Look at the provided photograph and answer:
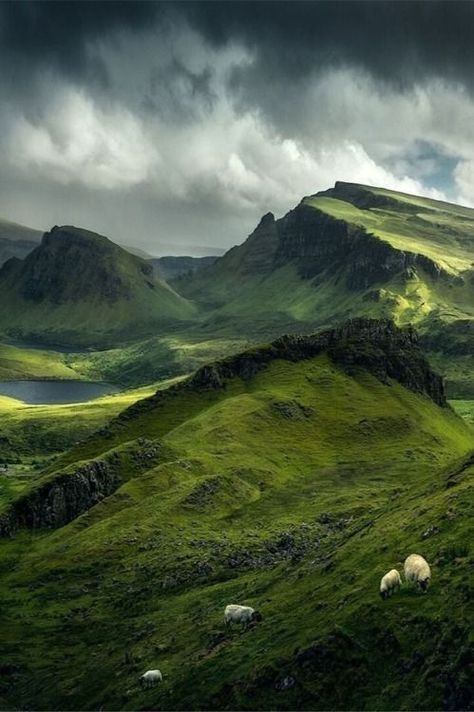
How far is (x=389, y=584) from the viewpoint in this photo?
5434 centimetres

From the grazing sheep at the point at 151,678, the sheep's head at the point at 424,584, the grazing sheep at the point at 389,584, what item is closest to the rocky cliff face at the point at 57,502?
the grazing sheep at the point at 151,678

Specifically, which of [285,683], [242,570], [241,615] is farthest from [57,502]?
[285,683]

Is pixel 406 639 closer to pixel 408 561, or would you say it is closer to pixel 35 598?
pixel 408 561

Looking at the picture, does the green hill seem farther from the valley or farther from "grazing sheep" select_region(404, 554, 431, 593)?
"grazing sheep" select_region(404, 554, 431, 593)

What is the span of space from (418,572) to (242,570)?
56013 millimetres

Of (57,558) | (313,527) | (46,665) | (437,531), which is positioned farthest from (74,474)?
(437,531)

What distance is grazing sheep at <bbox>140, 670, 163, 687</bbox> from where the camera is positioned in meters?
63.9

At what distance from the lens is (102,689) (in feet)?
233

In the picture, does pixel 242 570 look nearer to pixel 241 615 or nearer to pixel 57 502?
pixel 241 615

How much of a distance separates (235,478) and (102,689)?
85.7 meters

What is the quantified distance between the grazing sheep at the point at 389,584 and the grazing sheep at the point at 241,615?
57.3ft

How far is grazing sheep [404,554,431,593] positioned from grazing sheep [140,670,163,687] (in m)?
25.4

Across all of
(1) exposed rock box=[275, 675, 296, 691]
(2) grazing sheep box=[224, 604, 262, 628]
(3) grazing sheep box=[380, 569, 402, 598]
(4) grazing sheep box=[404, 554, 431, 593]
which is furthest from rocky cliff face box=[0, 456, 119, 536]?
(4) grazing sheep box=[404, 554, 431, 593]

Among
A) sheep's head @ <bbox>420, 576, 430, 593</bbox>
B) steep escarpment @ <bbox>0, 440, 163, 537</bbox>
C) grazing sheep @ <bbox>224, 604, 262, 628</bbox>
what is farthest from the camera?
steep escarpment @ <bbox>0, 440, 163, 537</bbox>
